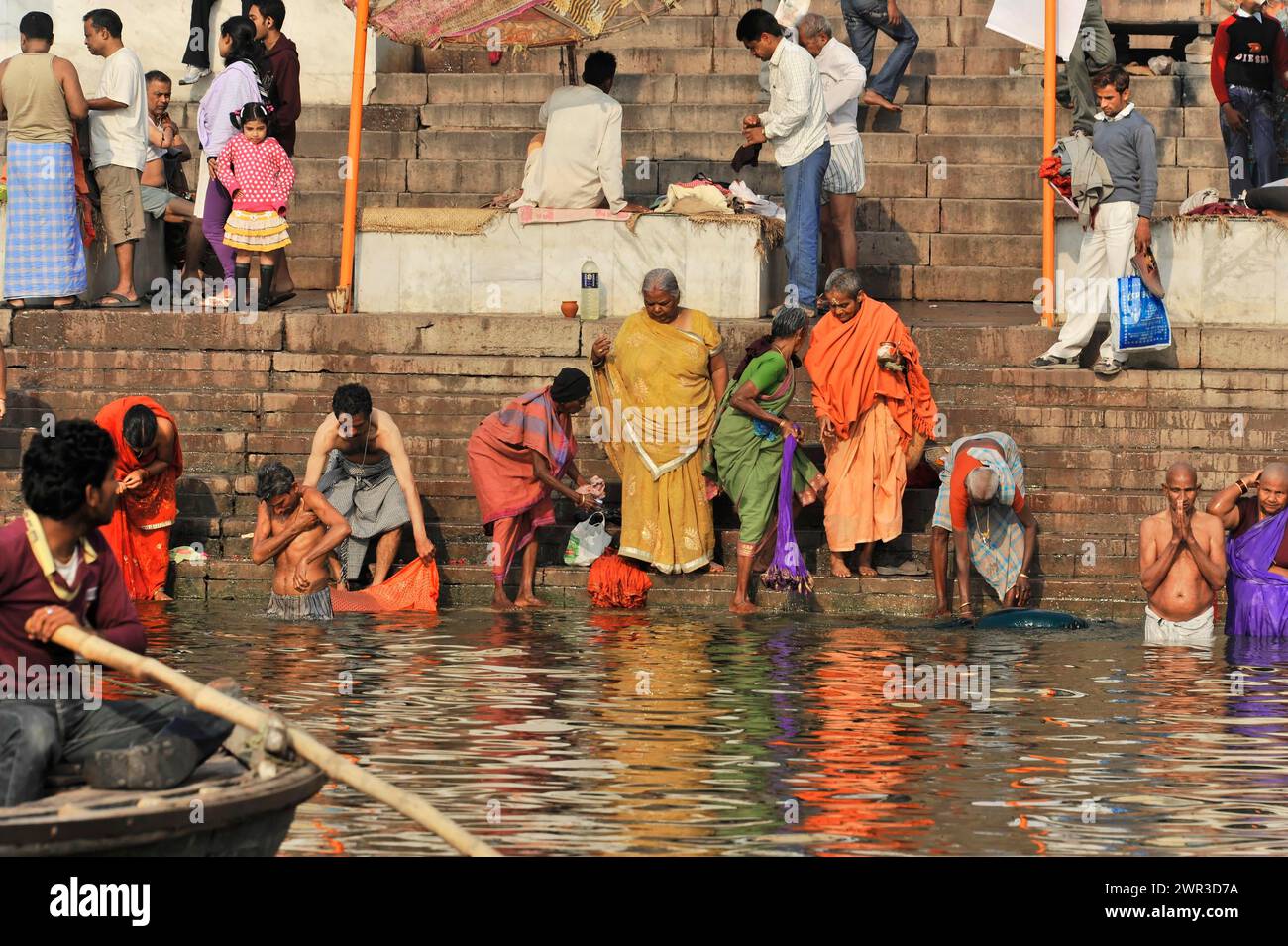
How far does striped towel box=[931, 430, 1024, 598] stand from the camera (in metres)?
12.8

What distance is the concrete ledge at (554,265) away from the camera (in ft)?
48.9

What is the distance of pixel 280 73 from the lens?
1634 cm

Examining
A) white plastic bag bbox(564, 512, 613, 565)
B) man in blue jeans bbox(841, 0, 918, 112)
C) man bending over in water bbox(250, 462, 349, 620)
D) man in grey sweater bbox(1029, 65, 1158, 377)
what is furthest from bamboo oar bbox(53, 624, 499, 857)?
man in blue jeans bbox(841, 0, 918, 112)

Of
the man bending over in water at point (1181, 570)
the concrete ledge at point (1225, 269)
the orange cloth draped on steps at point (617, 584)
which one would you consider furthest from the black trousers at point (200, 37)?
the man bending over in water at point (1181, 570)

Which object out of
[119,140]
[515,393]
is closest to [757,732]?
[515,393]

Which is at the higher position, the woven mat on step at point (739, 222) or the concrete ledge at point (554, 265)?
the woven mat on step at point (739, 222)

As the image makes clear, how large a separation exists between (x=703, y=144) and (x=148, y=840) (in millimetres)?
11639

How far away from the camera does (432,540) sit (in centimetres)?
1359

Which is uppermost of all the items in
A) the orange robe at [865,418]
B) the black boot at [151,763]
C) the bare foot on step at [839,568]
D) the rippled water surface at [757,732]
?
the orange robe at [865,418]

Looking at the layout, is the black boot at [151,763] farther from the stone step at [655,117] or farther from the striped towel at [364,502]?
the stone step at [655,117]

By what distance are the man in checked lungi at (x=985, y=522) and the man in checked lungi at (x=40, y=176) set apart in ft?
20.0

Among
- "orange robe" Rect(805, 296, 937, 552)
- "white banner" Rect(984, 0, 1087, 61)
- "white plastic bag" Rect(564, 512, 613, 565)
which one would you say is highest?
"white banner" Rect(984, 0, 1087, 61)

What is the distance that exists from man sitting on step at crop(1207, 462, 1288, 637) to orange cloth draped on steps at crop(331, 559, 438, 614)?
13.9 ft

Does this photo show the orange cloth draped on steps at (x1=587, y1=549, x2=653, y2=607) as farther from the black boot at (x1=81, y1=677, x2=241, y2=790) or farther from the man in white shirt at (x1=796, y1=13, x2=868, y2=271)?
the black boot at (x1=81, y1=677, x2=241, y2=790)
